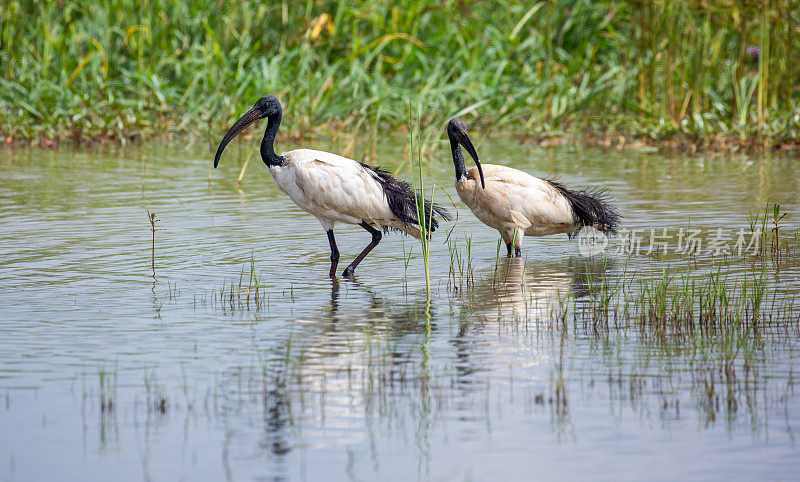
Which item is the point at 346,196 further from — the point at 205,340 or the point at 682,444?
the point at 682,444

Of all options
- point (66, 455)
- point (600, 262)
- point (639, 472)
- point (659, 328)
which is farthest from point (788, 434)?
point (600, 262)

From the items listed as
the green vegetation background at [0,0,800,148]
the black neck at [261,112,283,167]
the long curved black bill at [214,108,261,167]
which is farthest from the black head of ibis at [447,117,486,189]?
the green vegetation background at [0,0,800,148]

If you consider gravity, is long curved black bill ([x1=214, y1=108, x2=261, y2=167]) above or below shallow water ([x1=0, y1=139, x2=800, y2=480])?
above

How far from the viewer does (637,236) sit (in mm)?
9234

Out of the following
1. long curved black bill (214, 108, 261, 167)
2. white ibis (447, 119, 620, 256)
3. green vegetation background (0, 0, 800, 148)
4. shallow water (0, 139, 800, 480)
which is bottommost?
shallow water (0, 139, 800, 480)

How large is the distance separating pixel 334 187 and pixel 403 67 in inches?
391

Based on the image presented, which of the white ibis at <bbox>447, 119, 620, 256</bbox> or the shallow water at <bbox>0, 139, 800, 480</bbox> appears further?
the white ibis at <bbox>447, 119, 620, 256</bbox>

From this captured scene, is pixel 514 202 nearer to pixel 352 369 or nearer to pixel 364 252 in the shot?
pixel 364 252

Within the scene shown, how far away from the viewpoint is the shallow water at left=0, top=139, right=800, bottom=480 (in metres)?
4.28

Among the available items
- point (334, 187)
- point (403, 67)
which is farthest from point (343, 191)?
point (403, 67)

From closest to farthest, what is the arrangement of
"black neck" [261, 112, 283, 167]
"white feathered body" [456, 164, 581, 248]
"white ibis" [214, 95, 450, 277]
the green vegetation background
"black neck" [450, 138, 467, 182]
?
"white ibis" [214, 95, 450, 277] → "black neck" [261, 112, 283, 167] → "white feathered body" [456, 164, 581, 248] → "black neck" [450, 138, 467, 182] → the green vegetation background

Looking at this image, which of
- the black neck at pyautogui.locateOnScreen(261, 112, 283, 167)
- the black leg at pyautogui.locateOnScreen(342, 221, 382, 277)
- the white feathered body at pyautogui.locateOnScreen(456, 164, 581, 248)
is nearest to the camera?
the black leg at pyautogui.locateOnScreen(342, 221, 382, 277)

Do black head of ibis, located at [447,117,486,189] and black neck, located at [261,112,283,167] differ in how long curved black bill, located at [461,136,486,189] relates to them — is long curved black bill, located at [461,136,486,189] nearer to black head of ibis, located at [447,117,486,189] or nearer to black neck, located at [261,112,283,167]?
black head of ibis, located at [447,117,486,189]

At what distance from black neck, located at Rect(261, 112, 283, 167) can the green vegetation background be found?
253 inches
